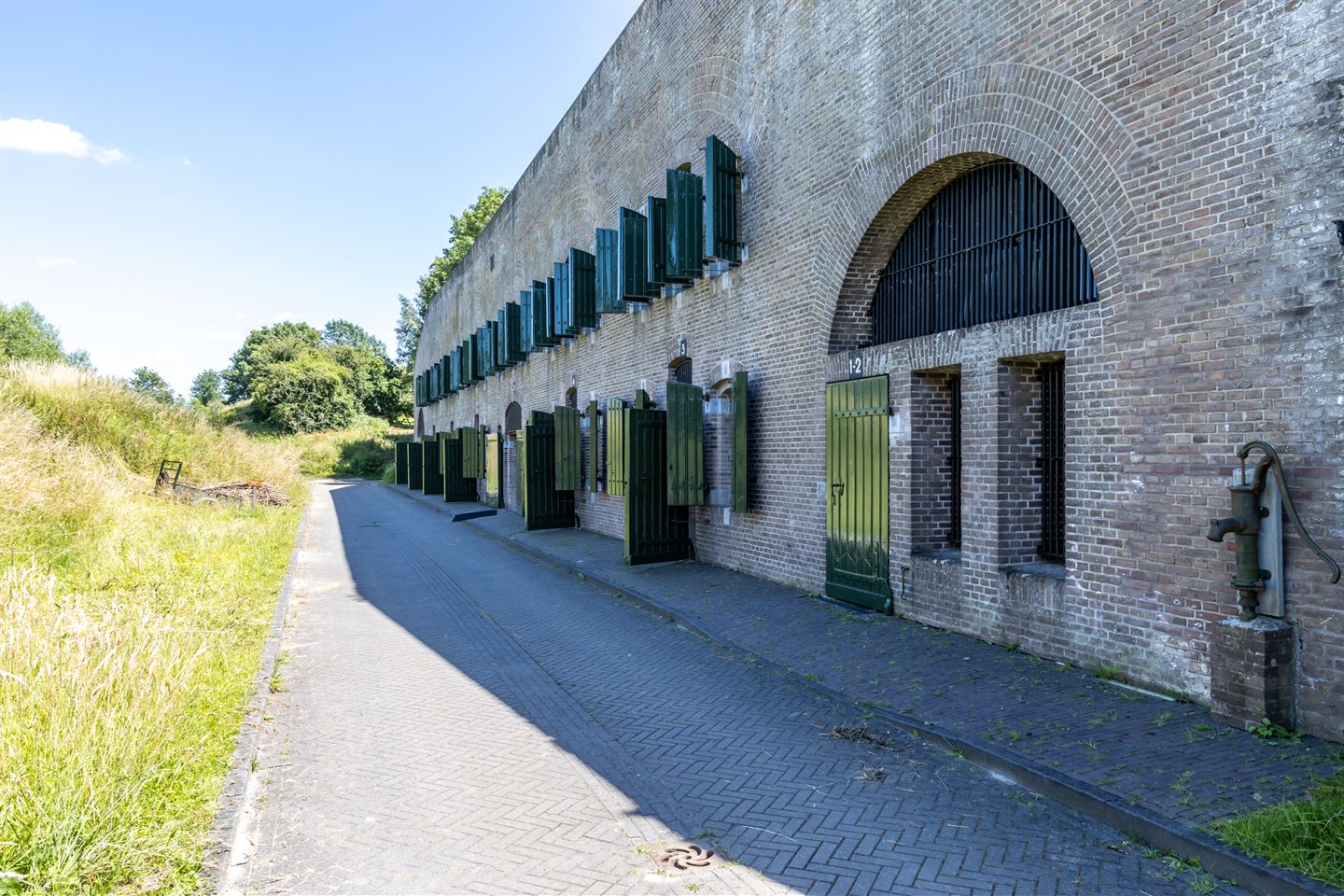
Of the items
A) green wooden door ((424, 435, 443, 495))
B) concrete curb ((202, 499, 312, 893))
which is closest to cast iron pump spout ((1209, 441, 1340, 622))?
concrete curb ((202, 499, 312, 893))

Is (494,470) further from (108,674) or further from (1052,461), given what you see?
(108,674)

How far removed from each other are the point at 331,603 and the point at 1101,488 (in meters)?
8.75

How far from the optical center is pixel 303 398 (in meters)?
60.3

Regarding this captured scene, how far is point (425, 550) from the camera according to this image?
15.7 m

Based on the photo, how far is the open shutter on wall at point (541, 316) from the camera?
19.4 m

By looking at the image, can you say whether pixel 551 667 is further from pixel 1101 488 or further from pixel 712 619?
pixel 1101 488

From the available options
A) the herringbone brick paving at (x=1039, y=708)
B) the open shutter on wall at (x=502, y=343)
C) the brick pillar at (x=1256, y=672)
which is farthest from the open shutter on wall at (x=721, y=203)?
the open shutter on wall at (x=502, y=343)

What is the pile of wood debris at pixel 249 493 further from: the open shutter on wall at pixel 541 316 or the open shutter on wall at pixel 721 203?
the open shutter on wall at pixel 721 203

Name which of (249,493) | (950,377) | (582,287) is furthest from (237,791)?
(249,493)

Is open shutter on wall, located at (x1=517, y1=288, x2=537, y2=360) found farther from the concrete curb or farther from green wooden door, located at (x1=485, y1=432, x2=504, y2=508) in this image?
the concrete curb

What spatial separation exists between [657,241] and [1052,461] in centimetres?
764

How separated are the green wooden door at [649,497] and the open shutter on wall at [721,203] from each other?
2715 millimetres

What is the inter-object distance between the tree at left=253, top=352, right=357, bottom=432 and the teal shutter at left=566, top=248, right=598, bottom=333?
4915cm

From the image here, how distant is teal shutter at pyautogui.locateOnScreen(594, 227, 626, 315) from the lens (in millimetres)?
14891
